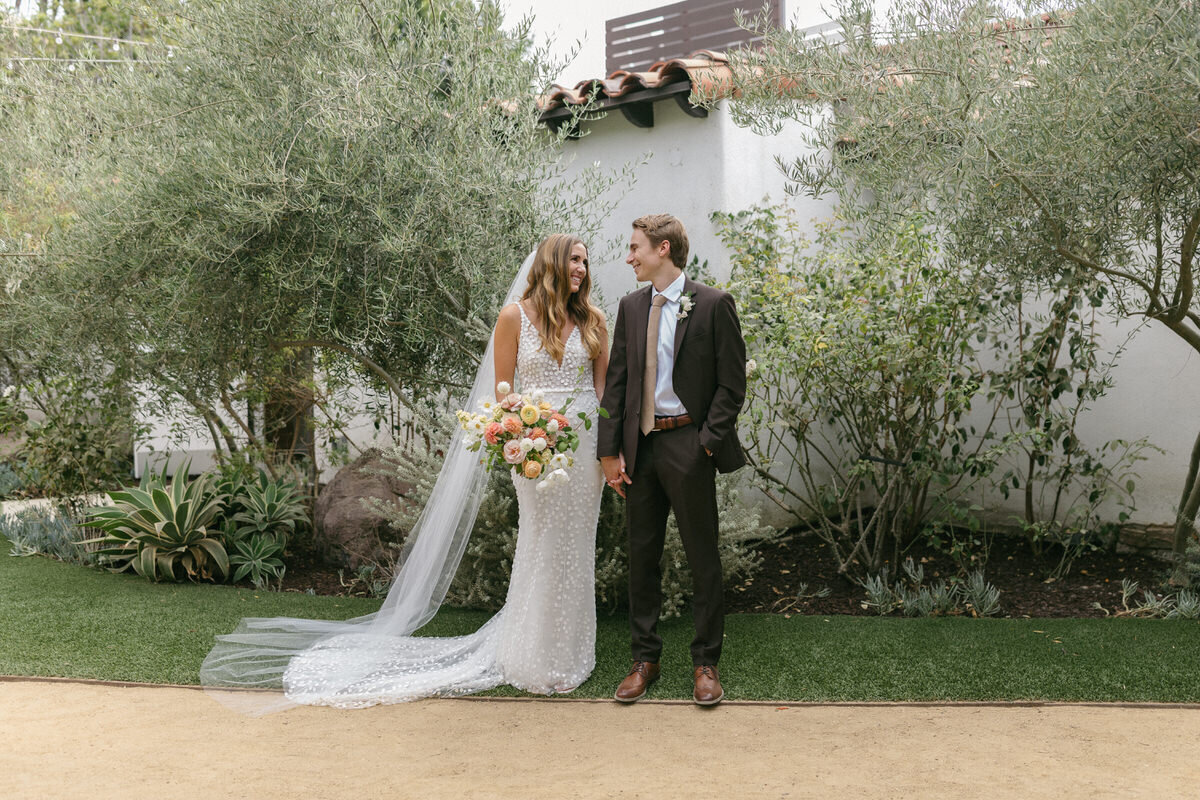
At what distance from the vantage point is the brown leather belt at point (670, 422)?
4484mm

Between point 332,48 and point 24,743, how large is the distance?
3.97 m

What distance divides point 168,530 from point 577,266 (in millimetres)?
4205

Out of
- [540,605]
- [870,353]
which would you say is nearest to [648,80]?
[870,353]

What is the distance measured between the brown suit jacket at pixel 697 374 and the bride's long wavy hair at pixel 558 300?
29 cm

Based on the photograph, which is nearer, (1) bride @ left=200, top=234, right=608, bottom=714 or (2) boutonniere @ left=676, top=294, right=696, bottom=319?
(2) boutonniere @ left=676, top=294, right=696, bottom=319

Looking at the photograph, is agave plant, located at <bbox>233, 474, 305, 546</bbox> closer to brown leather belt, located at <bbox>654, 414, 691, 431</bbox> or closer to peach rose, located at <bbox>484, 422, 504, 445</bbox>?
peach rose, located at <bbox>484, 422, 504, 445</bbox>

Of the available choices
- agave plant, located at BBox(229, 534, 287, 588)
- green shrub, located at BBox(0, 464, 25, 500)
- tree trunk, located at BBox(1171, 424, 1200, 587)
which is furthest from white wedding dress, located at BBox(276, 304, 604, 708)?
green shrub, located at BBox(0, 464, 25, 500)

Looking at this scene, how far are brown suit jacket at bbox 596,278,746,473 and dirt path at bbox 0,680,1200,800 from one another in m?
1.17

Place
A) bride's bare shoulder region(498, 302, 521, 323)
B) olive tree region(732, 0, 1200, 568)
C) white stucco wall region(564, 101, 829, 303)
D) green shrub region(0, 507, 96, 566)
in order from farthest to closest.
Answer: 1. green shrub region(0, 507, 96, 566)
2. white stucco wall region(564, 101, 829, 303)
3. bride's bare shoulder region(498, 302, 521, 323)
4. olive tree region(732, 0, 1200, 568)

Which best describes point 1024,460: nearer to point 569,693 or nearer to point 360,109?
point 569,693

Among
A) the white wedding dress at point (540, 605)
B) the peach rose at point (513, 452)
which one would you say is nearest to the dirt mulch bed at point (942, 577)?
the white wedding dress at point (540, 605)

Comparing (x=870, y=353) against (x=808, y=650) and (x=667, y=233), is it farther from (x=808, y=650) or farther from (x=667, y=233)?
(x=667, y=233)

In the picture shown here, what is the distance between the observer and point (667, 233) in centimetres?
456

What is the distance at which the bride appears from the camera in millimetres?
4719
